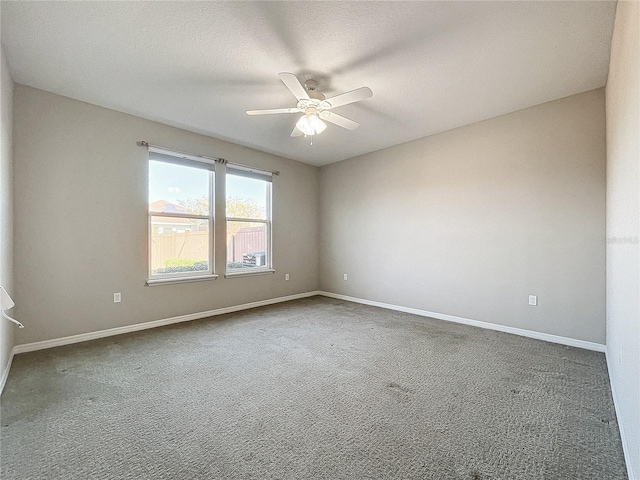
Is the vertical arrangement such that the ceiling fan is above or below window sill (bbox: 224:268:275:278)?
above

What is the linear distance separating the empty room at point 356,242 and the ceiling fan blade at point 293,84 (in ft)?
0.07

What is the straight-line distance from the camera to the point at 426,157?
4270 millimetres

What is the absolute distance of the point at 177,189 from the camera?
3.99m

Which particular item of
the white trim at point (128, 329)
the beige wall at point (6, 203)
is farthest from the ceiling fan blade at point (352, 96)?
the white trim at point (128, 329)

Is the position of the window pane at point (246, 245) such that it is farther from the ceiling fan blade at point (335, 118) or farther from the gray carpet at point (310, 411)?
the ceiling fan blade at point (335, 118)

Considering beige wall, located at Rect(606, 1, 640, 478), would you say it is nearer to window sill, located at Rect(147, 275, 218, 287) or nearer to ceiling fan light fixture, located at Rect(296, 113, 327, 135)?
ceiling fan light fixture, located at Rect(296, 113, 327, 135)

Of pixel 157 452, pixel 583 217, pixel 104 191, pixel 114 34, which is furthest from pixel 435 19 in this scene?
pixel 104 191

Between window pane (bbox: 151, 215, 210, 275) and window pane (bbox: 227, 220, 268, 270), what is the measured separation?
39 centimetres

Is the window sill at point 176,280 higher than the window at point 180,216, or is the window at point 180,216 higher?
the window at point 180,216

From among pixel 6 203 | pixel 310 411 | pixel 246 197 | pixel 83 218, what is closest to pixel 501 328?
pixel 310 411

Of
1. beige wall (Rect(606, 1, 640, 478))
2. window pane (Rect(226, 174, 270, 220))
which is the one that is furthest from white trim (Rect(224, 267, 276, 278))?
beige wall (Rect(606, 1, 640, 478))

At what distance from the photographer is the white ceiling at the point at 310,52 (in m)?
1.95

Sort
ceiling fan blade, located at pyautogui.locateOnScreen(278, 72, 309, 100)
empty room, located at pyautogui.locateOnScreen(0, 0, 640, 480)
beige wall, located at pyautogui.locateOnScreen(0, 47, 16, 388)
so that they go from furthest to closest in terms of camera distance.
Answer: beige wall, located at pyautogui.locateOnScreen(0, 47, 16, 388) → ceiling fan blade, located at pyautogui.locateOnScreen(278, 72, 309, 100) → empty room, located at pyautogui.locateOnScreen(0, 0, 640, 480)

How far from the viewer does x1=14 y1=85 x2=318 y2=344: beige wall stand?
9.55ft
